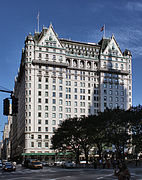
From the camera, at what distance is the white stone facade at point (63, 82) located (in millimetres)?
116375

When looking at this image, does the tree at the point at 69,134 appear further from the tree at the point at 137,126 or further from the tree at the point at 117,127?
the tree at the point at 137,126

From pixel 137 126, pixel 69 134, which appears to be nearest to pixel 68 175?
pixel 137 126

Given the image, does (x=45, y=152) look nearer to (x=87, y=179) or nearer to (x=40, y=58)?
(x=40, y=58)

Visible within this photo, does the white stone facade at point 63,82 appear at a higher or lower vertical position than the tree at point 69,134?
higher

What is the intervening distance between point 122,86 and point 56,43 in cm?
3562

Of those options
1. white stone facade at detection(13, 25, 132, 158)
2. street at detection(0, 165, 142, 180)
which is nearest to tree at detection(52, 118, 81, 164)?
street at detection(0, 165, 142, 180)

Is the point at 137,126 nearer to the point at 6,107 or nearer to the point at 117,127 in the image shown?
the point at 117,127

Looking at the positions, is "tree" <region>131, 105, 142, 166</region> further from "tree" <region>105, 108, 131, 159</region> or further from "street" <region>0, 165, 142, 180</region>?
"street" <region>0, 165, 142, 180</region>

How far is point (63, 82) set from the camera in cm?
12312

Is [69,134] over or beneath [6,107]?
beneath

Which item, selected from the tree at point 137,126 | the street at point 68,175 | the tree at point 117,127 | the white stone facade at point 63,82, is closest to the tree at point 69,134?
the tree at point 117,127

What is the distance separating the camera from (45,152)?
11481cm

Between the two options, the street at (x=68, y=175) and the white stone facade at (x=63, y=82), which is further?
the white stone facade at (x=63, y=82)

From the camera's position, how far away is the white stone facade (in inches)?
4582
